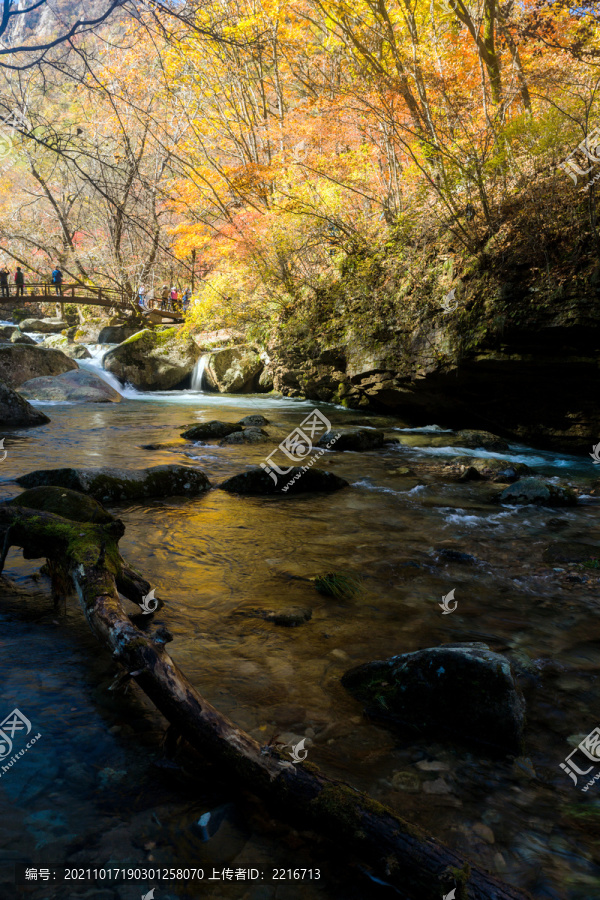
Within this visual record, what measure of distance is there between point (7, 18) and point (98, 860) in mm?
5251

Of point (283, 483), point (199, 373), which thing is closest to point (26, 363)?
point (199, 373)

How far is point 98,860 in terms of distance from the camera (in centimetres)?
168

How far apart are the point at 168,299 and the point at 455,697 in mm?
32052

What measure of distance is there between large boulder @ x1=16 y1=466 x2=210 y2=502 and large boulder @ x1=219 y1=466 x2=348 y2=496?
1.47 feet

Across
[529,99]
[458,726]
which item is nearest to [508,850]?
[458,726]

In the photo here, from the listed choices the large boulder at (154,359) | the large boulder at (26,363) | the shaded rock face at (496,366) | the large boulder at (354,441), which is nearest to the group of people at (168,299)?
the large boulder at (154,359)

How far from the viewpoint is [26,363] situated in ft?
56.0

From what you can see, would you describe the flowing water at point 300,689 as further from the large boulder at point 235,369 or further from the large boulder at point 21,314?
the large boulder at point 21,314

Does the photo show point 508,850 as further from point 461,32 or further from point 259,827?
point 461,32

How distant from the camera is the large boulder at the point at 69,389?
15.8 meters

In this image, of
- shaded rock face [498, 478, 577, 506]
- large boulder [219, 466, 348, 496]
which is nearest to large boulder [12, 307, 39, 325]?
large boulder [219, 466, 348, 496]

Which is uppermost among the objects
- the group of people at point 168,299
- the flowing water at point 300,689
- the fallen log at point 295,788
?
the group of people at point 168,299

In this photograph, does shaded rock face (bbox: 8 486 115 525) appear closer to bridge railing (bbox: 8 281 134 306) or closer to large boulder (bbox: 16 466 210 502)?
large boulder (bbox: 16 466 210 502)

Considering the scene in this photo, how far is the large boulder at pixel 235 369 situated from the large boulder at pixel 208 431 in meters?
9.95
